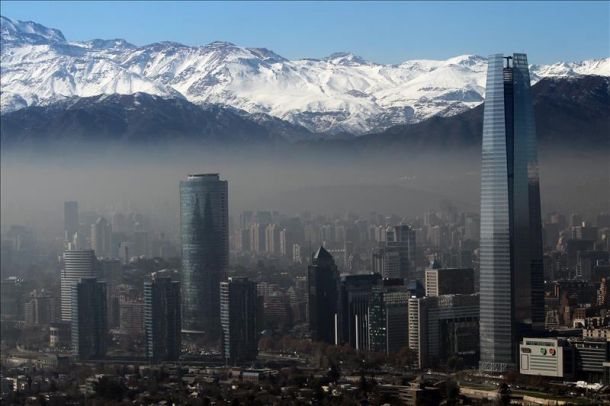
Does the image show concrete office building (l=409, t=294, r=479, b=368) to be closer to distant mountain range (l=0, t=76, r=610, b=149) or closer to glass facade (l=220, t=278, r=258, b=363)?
glass facade (l=220, t=278, r=258, b=363)

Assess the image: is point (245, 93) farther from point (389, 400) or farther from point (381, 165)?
point (389, 400)

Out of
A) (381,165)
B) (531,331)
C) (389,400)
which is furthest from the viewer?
(381,165)

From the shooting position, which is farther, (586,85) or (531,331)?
(586,85)

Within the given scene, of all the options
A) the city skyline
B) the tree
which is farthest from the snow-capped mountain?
→ the tree

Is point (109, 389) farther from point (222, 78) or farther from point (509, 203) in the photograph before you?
point (222, 78)

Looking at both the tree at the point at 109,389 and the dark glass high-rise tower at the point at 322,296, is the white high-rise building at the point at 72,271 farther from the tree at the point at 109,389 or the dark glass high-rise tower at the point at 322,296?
the tree at the point at 109,389

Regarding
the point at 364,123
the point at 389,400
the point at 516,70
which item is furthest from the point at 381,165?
the point at 389,400

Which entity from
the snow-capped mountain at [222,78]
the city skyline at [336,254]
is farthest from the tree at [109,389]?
the snow-capped mountain at [222,78]
